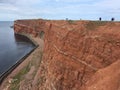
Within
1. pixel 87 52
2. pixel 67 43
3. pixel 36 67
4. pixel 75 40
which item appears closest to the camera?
pixel 87 52

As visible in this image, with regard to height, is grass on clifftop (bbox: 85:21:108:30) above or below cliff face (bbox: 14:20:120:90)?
above

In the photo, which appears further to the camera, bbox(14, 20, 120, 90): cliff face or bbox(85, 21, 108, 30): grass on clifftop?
bbox(85, 21, 108, 30): grass on clifftop

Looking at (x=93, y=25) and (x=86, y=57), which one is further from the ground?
(x=93, y=25)

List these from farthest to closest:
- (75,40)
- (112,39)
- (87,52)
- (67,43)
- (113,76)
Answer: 1. (67,43)
2. (75,40)
3. (87,52)
4. (112,39)
5. (113,76)

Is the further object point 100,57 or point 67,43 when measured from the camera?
point 67,43

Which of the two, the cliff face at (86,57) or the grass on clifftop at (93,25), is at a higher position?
the grass on clifftop at (93,25)

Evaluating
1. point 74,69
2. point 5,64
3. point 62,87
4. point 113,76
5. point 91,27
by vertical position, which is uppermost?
point 91,27

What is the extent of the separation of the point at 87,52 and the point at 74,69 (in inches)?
118

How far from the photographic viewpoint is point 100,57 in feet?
76.3

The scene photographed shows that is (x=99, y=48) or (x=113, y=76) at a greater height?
(x=99, y=48)

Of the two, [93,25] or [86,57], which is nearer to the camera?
[86,57]

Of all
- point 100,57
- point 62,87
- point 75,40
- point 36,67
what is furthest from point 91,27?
point 36,67

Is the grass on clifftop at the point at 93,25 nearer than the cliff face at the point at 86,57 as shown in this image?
No

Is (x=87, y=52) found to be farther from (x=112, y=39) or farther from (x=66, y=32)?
(x=66, y=32)
